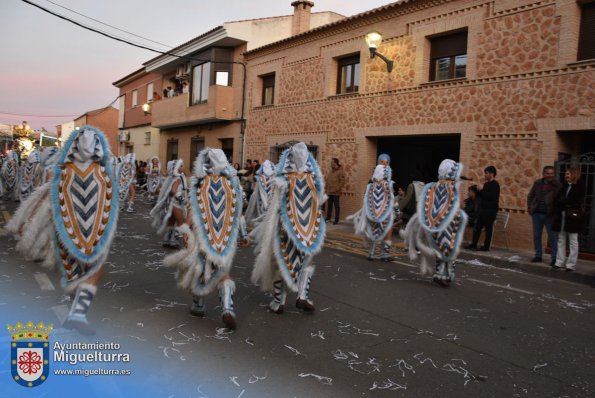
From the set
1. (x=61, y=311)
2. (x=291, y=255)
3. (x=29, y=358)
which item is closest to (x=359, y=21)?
(x=291, y=255)

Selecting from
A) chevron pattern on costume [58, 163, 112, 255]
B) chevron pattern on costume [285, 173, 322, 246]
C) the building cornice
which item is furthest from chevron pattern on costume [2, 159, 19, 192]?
chevron pattern on costume [285, 173, 322, 246]

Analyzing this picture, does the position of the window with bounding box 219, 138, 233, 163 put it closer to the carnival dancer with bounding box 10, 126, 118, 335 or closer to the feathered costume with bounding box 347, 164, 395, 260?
the feathered costume with bounding box 347, 164, 395, 260

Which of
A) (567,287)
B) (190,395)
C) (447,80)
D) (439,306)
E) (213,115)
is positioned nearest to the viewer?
(190,395)

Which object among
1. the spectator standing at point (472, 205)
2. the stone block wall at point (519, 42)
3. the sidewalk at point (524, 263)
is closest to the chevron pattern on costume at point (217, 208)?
the sidewalk at point (524, 263)

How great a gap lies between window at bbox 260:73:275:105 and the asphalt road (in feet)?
46.8

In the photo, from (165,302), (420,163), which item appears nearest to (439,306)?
(165,302)

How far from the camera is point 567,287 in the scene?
25.3ft

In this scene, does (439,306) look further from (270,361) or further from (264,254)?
(270,361)

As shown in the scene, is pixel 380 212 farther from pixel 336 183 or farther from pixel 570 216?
pixel 336 183

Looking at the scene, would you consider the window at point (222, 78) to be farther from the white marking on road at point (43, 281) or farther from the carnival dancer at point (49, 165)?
the white marking on road at point (43, 281)

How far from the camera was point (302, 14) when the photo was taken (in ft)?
71.9

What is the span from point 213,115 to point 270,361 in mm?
19325

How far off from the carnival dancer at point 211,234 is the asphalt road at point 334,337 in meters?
0.35

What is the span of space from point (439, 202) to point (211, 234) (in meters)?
Answer: 3.96
